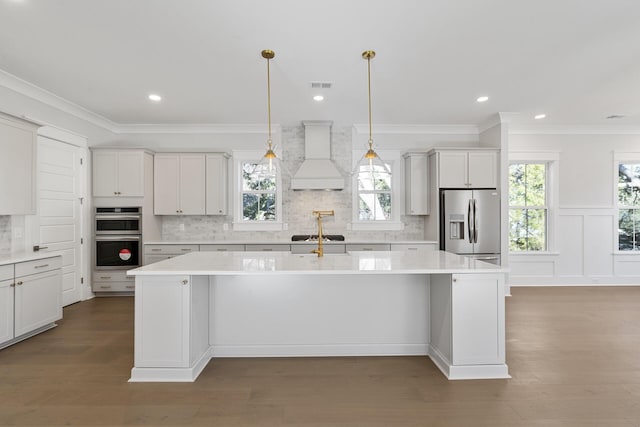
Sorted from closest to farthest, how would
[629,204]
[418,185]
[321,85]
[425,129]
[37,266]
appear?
[37,266] → [321,85] → [418,185] → [425,129] → [629,204]

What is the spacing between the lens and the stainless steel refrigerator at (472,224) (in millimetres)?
5305

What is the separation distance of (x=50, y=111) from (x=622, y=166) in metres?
9.25

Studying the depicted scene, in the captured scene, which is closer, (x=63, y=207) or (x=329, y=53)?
(x=329, y=53)

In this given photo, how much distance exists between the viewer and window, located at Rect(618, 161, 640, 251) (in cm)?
622

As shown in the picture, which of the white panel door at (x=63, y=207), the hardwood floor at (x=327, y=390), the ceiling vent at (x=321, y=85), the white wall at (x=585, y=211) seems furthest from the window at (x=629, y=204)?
the white panel door at (x=63, y=207)

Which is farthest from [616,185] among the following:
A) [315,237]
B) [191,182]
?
[191,182]

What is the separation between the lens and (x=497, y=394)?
241 cm

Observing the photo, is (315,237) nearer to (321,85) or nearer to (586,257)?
(321,85)

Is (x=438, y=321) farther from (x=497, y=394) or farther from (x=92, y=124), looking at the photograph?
(x=92, y=124)

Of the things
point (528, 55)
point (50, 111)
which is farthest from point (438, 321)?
point (50, 111)

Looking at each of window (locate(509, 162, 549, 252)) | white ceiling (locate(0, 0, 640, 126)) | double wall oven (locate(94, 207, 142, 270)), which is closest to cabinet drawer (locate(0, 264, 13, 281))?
double wall oven (locate(94, 207, 142, 270))

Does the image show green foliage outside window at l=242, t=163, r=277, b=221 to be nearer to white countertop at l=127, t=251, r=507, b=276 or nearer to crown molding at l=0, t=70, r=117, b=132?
crown molding at l=0, t=70, r=117, b=132

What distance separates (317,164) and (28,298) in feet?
13.1

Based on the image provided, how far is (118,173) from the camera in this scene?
5.30 m
